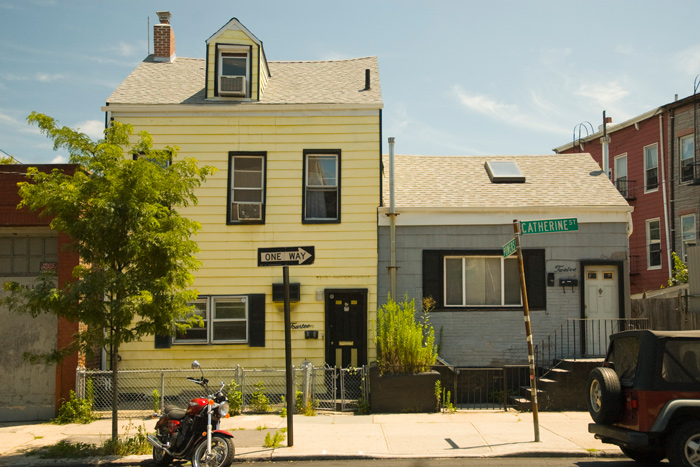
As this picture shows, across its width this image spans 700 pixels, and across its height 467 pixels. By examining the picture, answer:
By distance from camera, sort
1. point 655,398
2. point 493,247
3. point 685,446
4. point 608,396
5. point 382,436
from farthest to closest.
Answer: point 493,247 < point 382,436 < point 608,396 < point 655,398 < point 685,446

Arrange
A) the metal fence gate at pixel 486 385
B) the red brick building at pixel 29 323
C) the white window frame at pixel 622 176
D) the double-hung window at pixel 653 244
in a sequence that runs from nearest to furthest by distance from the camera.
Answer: the red brick building at pixel 29 323 → the metal fence gate at pixel 486 385 → the double-hung window at pixel 653 244 → the white window frame at pixel 622 176

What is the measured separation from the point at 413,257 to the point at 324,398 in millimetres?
3756

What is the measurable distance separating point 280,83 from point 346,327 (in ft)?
21.7

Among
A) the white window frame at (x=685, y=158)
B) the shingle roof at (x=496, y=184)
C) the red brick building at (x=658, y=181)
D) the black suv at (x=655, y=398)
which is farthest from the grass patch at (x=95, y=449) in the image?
the white window frame at (x=685, y=158)

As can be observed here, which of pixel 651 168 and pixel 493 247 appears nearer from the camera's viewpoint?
pixel 493 247

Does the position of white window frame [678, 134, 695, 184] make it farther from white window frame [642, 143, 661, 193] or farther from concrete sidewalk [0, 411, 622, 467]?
concrete sidewalk [0, 411, 622, 467]

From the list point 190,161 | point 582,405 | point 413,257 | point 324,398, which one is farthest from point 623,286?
point 190,161

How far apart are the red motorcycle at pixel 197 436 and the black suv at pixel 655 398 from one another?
482 cm

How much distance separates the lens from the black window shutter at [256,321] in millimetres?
14141

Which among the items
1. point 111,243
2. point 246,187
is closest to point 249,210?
point 246,187

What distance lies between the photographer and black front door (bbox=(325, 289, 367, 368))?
14227 millimetres

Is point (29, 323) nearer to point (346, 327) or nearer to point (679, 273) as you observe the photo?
point (346, 327)

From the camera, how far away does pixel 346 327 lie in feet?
47.0

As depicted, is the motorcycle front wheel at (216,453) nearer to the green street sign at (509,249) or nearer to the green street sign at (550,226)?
the green street sign at (509,249)
